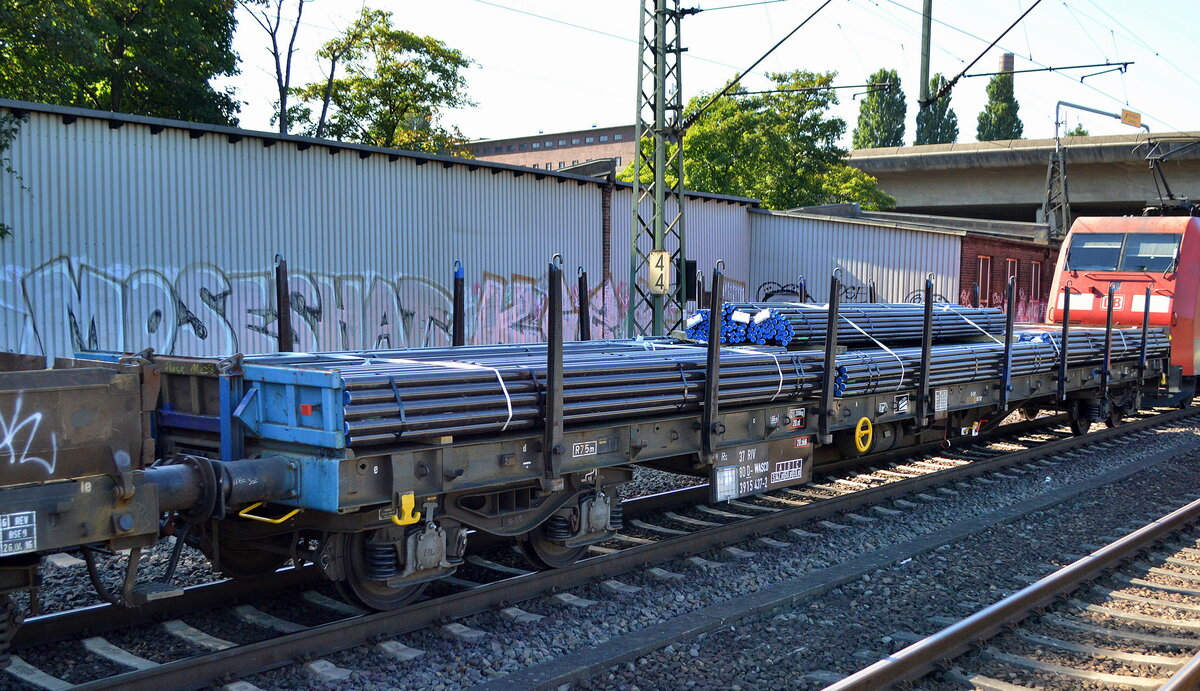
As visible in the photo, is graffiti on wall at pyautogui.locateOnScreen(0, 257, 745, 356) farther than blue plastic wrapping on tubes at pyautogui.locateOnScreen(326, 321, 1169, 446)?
Yes

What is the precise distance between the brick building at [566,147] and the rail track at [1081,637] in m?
71.4

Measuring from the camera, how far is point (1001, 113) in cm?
8131

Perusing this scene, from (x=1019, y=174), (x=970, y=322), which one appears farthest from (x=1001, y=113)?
(x=970, y=322)

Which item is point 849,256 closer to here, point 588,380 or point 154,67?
point 154,67

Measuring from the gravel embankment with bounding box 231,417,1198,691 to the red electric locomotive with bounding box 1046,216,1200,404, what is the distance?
9.30m

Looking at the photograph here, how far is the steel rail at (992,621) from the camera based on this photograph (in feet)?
17.0

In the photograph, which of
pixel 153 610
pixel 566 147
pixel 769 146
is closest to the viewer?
pixel 153 610

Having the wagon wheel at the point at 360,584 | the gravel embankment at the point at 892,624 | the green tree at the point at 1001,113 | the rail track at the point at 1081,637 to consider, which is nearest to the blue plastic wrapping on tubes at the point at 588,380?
the wagon wheel at the point at 360,584

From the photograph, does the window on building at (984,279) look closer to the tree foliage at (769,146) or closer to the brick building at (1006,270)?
the brick building at (1006,270)

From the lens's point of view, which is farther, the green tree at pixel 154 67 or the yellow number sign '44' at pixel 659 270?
the green tree at pixel 154 67

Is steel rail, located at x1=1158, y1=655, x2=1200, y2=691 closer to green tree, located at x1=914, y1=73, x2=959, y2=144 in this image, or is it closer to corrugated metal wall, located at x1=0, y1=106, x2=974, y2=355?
corrugated metal wall, located at x1=0, y1=106, x2=974, y2=355

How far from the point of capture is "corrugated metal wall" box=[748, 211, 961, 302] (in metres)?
26.5

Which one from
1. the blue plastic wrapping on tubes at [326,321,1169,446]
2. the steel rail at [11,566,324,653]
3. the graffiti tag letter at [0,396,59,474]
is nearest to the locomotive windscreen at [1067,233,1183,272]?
the blue plastic wrapping on tubes at [326,321,1169,446]

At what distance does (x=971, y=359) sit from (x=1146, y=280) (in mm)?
7646
